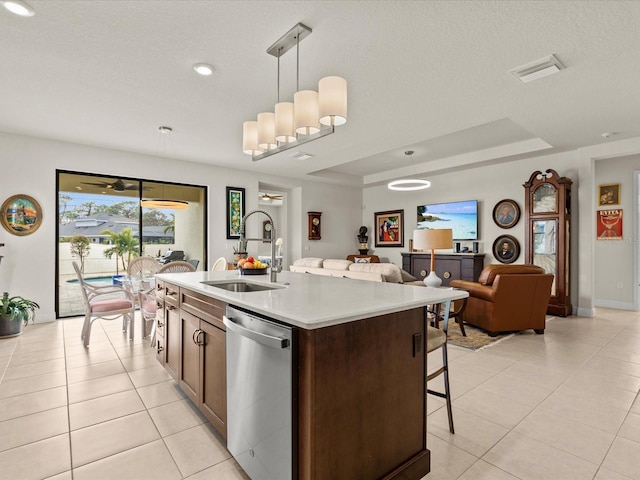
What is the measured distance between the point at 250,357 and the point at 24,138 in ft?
17.8

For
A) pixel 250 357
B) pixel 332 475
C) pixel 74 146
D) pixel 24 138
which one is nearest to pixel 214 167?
pixel 74 146

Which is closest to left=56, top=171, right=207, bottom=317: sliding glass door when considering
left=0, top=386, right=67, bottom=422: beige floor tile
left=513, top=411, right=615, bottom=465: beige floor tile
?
left=0, top=386, right=67, bottom=422: beige floor tile

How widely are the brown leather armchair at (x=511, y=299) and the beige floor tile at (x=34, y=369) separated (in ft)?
14.9

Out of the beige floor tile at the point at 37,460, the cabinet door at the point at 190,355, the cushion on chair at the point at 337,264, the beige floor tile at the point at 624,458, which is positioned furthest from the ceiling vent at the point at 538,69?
the beige floor tile at the point at 37,460

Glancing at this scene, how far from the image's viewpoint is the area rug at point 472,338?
385 cm

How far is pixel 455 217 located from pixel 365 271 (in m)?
3.63

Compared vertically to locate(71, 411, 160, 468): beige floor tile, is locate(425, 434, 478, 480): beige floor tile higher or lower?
lower

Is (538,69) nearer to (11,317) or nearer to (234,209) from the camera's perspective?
(234,209)

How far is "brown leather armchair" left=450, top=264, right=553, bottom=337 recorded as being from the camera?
4070 millimetres

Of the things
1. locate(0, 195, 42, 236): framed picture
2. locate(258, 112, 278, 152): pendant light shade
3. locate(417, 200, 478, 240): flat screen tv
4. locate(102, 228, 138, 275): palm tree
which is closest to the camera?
locate(258, 112, 278, 152): pendant light shade

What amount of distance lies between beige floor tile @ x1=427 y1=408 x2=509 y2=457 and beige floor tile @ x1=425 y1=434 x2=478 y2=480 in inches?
1.9

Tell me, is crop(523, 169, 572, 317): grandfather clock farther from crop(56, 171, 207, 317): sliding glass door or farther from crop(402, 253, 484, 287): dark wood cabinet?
crop(56, 171, 207, 317): sliding glass door

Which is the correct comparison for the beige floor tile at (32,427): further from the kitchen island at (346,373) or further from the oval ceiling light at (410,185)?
the oval ceiling light at (410,185)

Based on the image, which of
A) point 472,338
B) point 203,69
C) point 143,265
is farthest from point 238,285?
point 472,338
